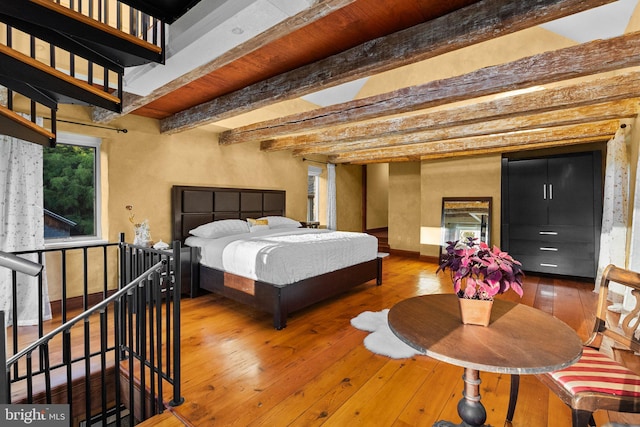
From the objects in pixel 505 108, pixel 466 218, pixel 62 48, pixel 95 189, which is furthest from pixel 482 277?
pixel 466 218

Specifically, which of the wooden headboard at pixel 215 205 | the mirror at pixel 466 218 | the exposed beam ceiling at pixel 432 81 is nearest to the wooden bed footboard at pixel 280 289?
the wooden headboard at pixel 215 205

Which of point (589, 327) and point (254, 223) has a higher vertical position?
point (254, 223)

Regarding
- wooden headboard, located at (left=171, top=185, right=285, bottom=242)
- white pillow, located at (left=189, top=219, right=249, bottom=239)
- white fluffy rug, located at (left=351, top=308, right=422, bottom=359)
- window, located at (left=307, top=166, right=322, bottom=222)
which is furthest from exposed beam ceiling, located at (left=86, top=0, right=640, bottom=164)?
window, located at (left=307, top=166, right=322, bottom=222)

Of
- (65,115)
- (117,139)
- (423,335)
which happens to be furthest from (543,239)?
(65,115)

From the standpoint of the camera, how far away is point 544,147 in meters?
5.25

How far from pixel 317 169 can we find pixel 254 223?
289 cm

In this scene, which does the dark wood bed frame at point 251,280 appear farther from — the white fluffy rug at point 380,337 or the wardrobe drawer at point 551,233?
the wardrobe drawer at point 551,233

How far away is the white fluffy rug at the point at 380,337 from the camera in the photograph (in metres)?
2.51

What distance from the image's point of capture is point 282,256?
3.05m

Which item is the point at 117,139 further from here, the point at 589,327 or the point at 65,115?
the point at 589,327

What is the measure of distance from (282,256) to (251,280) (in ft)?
1.53

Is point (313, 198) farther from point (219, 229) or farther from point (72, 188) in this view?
point (72, 188)

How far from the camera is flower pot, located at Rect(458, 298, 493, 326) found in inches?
54.4

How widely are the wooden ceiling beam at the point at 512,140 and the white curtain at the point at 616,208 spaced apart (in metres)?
0.23
